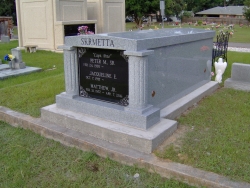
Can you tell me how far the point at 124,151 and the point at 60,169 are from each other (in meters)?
0.83

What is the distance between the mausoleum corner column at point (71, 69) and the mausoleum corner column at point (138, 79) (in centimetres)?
114

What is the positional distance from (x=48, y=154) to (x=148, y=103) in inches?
64.1

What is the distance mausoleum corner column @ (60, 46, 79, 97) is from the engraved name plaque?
68 millimetres

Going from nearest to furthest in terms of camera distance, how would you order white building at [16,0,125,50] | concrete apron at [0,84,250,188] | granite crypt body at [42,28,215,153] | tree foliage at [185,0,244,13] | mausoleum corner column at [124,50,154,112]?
concrete apron at [0,84,250,188]
mausoleum corner column at [124,50,154,112]
granite crypt body at [42,28,215,153]
white building at [16,0,125,50]
tree foliage at [185,0,244,13]

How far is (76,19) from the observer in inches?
600

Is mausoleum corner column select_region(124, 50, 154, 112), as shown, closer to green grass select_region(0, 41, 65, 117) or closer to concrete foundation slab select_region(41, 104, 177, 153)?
concrete foundation slab select_region(41, 104, 177, 153)

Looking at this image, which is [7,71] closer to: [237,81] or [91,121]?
[91,121]

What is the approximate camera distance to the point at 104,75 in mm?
4676

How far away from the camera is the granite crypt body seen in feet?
13.7

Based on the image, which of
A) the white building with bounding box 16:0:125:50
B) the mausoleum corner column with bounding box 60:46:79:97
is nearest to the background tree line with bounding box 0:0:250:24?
the white building with bounding box 16:0:125:50

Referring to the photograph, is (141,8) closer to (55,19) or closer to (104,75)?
(55,19)

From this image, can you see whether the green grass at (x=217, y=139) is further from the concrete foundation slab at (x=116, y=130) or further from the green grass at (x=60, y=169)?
the green grass at (x=60, y=169)

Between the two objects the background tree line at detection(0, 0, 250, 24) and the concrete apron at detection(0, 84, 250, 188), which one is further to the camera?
the background tree line at detection(0, 0, 250, 24)

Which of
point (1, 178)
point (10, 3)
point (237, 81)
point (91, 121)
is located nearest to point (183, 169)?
A: point (91, 121)
